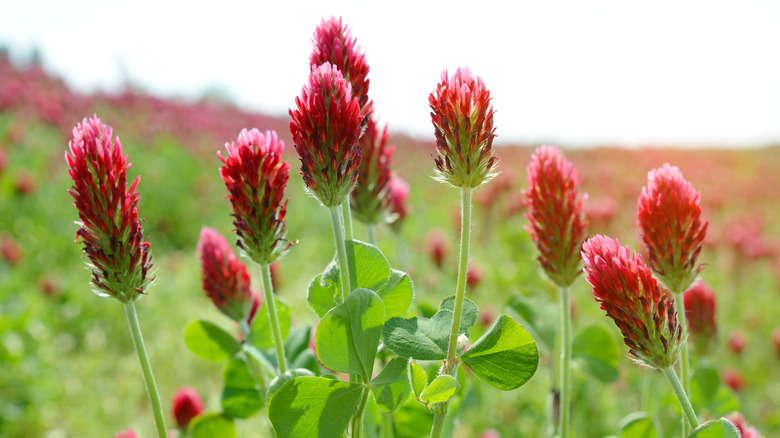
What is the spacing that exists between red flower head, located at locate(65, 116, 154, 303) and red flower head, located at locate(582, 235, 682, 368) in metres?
0.66

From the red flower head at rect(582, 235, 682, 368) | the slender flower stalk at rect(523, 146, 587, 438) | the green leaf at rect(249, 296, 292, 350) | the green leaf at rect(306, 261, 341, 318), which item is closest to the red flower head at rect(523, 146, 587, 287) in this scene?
the slender flower stalk at rect(523, 146, 587, 438)

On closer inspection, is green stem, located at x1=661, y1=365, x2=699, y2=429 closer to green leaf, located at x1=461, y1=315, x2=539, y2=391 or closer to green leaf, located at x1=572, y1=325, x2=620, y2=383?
green leaf, located at x1=461, y1=315, x2=539, y2=391

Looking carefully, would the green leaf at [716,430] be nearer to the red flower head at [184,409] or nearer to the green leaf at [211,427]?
the green leaf at [211,427]

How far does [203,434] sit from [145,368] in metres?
0.39

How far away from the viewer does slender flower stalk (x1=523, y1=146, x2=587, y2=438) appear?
1057mm

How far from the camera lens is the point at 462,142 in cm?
71

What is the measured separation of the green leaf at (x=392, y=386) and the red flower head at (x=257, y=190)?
0.24 metres

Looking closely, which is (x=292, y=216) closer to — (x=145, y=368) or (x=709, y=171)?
(x=145, y=368)

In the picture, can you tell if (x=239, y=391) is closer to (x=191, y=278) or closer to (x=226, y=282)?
(x=226, y=282)

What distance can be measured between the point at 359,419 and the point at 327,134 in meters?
0.42

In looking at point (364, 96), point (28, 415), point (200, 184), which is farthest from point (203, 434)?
point (200, 184)

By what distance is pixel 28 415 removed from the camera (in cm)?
289

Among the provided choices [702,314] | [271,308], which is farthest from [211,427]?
[702,314]

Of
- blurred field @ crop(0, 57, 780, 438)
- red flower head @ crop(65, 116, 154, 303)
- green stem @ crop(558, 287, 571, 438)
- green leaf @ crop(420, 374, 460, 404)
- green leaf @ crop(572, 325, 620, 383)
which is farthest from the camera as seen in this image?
blurred field @ crop(0, 57, 780, 438)
